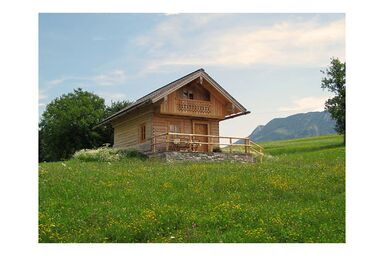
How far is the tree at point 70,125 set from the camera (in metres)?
51.1

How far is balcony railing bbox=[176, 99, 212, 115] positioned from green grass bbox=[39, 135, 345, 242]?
12033mm

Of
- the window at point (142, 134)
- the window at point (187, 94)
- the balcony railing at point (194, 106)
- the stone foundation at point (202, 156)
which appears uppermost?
the window at point (187, 94)

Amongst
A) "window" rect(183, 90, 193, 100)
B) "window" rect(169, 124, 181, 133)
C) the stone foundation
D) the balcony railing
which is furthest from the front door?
the stone foundation

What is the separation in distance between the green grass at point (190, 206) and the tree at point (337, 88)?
27.7 metres

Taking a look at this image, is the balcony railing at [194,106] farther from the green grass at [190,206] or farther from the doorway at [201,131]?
the green grass at [190,206]

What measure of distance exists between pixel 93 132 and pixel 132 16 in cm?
3305

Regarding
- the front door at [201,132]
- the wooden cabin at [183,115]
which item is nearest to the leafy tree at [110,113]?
the wooden cabin at [183,115]

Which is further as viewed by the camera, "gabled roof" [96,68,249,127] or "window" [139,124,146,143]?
"window" [139,124,146,143]

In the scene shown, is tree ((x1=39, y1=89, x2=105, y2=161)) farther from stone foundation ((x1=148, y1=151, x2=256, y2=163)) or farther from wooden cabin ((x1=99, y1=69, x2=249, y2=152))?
stone foundation ((x1=148, y1=151, x2=256, y2=163))

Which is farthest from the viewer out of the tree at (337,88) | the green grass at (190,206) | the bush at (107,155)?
the tree at (337,88)

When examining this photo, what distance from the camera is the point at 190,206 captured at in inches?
698

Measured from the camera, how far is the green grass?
15133mm

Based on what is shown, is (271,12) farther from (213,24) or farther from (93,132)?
(93,132)
